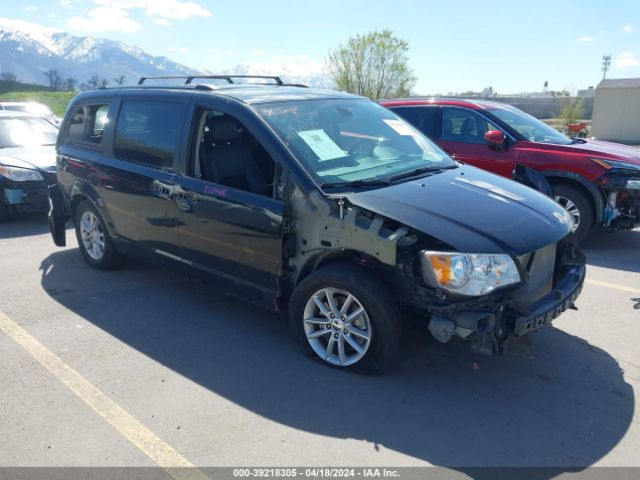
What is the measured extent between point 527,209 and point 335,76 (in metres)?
36.4

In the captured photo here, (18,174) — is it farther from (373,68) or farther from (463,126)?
(373,68)

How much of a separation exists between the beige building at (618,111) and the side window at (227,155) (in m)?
33.1

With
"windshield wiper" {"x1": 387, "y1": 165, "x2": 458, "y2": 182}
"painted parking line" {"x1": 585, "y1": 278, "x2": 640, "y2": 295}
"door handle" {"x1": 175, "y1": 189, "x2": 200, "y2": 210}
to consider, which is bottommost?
"painted parking line" {"x1": 585, "y1": 278, "x2": 640, "y2": 295}

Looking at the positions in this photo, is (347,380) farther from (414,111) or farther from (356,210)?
(414,111)

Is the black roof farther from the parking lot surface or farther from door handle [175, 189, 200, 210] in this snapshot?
the parking lot surface

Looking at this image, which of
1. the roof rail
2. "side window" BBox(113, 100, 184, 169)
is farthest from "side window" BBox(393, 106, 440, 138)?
"side window" BBox(113, 100, 184, 169)

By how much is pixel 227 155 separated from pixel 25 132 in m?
6.57

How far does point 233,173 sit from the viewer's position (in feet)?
14.0

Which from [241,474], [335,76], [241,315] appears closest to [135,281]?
[241,315]

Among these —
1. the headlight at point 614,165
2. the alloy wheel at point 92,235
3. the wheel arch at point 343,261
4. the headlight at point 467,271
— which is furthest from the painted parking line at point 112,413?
the headlight at point 614,165

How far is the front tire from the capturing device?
3445mm

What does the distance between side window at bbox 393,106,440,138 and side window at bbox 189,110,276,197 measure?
3.99 meters

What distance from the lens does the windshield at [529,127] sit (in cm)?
723

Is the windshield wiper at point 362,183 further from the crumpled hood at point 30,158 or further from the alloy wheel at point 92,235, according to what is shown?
the crumpled hood at point 30,158
